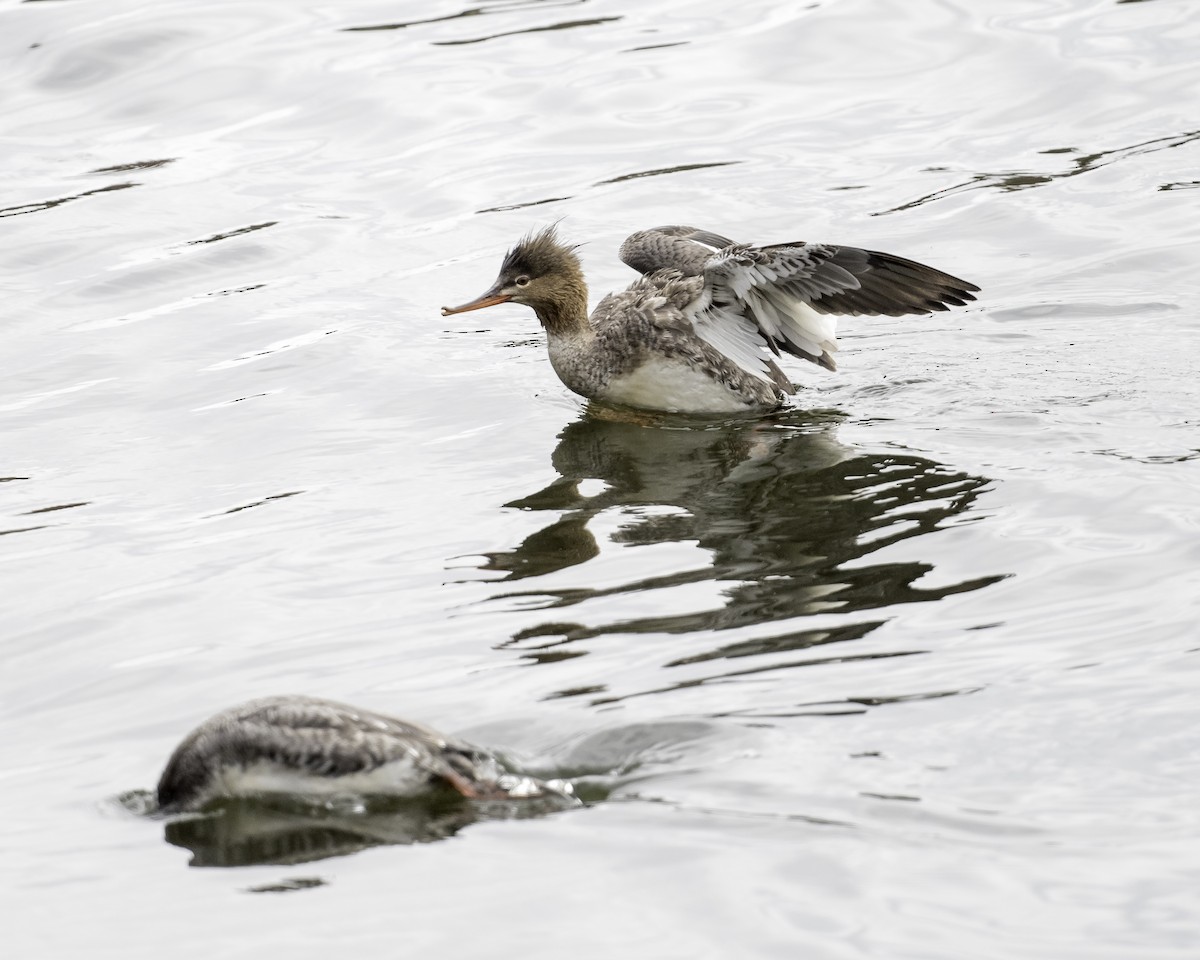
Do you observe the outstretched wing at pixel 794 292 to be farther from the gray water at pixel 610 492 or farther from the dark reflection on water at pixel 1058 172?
the dark reflection on water at pixel 1058 172

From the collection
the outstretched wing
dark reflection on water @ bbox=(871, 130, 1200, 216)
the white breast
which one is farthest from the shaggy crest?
dark reflection on water @ bbox=(871, 130, 1200, 216)

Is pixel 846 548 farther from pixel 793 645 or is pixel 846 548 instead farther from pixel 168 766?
pixel 168 766

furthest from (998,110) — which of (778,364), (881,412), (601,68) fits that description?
(881,412)

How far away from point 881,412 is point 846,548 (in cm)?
245

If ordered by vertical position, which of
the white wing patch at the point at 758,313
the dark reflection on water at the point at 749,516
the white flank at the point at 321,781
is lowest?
the dark reflection on water at the point at 749,516

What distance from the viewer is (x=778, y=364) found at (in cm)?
1216

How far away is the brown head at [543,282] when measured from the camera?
11.7 metres

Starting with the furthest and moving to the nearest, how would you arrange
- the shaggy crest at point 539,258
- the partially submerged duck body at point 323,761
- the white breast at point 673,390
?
1. the shaggy crest at point 539,258
2. the white breast at point 673,390
3. the partially submerged duck body at point 323,761

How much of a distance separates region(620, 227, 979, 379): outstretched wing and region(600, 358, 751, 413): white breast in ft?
0.76

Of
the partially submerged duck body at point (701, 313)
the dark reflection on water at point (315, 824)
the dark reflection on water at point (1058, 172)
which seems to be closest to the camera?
the dark reflection on water at point (315, 824)

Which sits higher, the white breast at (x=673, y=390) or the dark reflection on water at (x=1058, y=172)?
the dark reflection on water at (x=1058, y=172)

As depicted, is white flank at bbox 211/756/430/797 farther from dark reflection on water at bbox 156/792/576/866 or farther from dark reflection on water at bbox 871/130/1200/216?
dark reflection on water at bbox 871/130/1200/216

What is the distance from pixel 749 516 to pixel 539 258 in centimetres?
327

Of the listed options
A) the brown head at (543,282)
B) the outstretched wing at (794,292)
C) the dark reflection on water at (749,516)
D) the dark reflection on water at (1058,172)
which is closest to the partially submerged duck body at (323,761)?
the dark reflection on water at (749,516)
